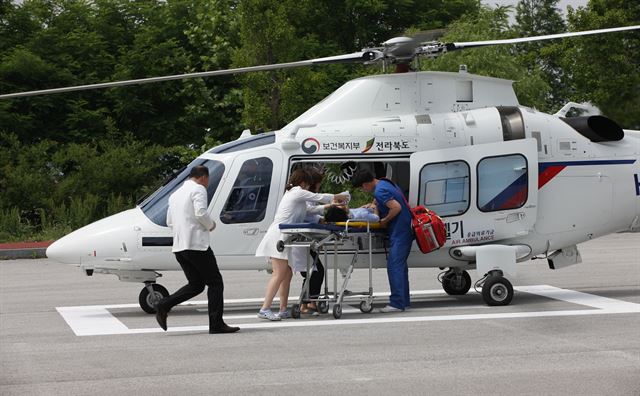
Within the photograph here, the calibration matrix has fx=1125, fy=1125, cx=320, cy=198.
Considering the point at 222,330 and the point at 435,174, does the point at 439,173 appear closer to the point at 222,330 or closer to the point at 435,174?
the point at 435,174

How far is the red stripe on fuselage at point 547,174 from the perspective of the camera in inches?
547

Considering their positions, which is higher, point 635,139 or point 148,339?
point 635,139

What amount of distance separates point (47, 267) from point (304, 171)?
31.3 feet

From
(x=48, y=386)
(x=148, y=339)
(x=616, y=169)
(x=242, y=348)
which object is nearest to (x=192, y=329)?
(x=148, y=339)

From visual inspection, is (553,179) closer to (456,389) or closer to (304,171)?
(304,171)

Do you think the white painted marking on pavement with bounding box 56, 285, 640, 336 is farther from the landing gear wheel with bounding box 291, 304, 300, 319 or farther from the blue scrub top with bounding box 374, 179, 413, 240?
the blue scrub top with bounding box 374, 179, 413, 240

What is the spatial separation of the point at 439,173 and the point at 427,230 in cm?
87

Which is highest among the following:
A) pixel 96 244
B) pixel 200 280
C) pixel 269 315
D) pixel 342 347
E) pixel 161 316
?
pixel 96 244

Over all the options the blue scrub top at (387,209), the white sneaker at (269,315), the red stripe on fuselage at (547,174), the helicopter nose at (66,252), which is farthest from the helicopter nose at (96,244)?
the red stripe on fuselage at (547,174)

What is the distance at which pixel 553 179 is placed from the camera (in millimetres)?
13953

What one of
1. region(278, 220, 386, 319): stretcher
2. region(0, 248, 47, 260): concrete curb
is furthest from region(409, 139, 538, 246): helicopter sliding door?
region(0, 248, 47, 260): concrete curb

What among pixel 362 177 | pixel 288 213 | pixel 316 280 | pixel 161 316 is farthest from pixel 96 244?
pixel 362 177

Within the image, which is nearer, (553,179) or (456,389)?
(456,389)

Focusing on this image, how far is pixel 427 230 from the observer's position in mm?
12969
